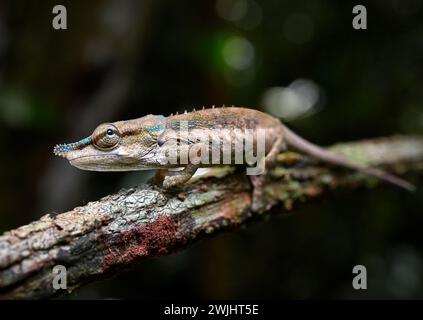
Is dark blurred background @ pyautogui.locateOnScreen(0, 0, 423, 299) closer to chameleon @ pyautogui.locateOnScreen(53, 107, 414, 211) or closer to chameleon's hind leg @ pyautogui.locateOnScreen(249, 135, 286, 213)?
chameleon's hind leg @ pyautogui.locateOnScreen(249, 135, 286, 213)

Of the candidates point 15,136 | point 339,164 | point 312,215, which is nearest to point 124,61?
point 15,136

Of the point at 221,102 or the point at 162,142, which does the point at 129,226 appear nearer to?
the point at 162,142

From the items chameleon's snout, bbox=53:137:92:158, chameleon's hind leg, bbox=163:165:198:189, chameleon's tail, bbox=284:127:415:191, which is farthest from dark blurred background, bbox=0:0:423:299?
chameleon's hind leg, bbox=163:165:198:189

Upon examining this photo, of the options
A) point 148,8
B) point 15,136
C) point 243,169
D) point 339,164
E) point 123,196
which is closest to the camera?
point 123,196

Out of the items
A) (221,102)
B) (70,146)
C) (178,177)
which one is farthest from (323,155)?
(70,146)

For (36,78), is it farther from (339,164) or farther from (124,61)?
(339,164)

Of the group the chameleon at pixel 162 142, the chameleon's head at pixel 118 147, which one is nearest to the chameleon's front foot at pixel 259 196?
the chameleon at pixel 162 142

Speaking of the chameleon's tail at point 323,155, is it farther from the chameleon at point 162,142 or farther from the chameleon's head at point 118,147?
the chameleon's head at point 118,147
